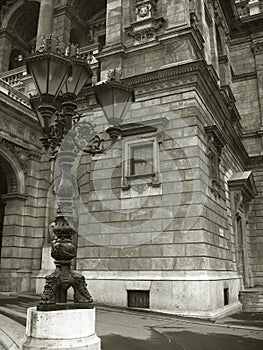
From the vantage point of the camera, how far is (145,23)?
13734 millimetres

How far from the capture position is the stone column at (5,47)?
19.9 m

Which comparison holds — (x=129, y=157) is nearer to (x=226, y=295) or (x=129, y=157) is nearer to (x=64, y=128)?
(x=226, y=295)

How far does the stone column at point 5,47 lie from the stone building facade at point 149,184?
3.12 m

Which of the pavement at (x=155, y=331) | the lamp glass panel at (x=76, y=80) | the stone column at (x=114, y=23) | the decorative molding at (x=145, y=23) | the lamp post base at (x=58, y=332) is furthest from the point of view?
the stone column at (x=114, y=23)

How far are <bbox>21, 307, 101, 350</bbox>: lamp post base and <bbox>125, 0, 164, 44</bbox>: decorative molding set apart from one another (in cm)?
1117

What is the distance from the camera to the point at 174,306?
1023 cm

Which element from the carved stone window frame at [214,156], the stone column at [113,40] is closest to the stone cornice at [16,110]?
the stone column at [113,40]

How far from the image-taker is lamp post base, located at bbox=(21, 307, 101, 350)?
185 inches

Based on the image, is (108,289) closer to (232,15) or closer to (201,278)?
(201,278)

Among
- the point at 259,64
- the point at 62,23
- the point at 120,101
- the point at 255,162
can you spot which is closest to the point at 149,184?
the point at 120,101

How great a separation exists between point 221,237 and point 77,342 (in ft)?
28.2

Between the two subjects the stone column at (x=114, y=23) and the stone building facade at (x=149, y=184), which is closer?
the stone building facade at (x=149, y=184)

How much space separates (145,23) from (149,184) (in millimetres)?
6394

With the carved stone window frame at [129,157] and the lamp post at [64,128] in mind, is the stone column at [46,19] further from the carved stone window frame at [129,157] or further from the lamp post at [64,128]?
the lamp post at [64,128]
